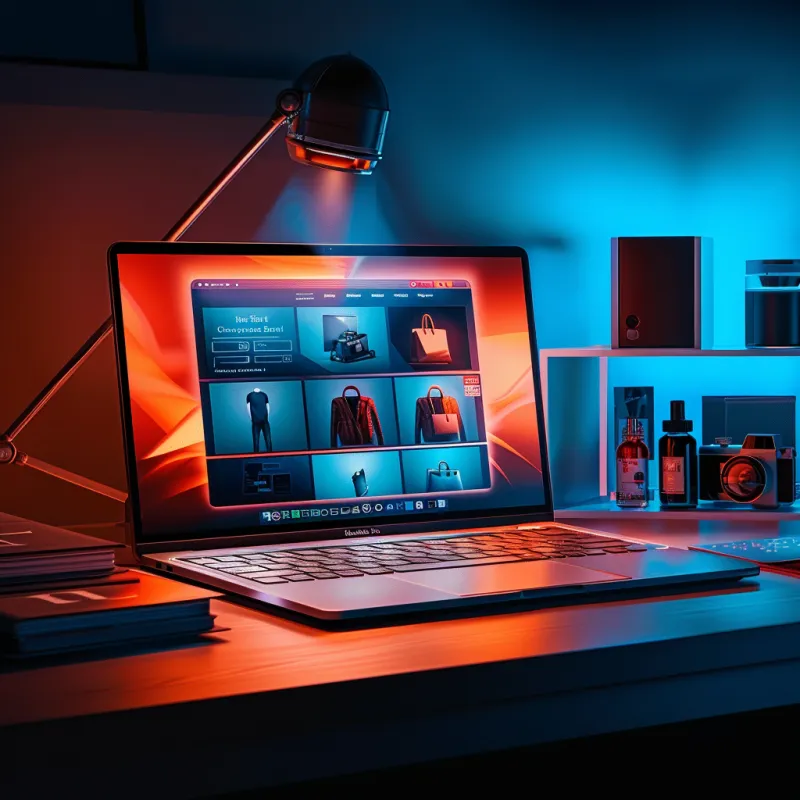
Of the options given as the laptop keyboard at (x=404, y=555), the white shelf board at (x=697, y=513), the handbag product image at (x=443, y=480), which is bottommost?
the white shelf board at (x=697, y=513)

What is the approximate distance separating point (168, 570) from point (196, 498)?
0.40ft

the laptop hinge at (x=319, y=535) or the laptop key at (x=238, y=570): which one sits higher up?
the laptop key at (x=238, y=570)

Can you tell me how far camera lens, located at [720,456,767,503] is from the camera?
5.43 ft

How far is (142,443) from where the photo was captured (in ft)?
4.07

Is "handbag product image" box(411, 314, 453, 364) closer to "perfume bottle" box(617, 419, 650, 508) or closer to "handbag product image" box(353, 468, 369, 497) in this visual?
"handbag product image" box(353, 468, 369, 497)

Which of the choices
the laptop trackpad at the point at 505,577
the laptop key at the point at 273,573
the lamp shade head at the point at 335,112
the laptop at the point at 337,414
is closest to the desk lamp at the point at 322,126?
the lamp shade head at the point at 335,112

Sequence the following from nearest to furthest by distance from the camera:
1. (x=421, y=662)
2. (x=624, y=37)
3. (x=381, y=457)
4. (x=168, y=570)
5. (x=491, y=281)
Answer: (x=421, y=662)
(x=168, y=570)
(x=381, y=457)
(x=491, y=281)
(x=624, y=37)

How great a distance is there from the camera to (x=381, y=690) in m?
0.76

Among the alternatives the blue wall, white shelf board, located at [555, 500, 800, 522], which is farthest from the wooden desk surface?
the blue wall

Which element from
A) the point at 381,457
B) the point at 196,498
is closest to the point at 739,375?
the point at 381,457

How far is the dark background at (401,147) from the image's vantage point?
1.61 meters

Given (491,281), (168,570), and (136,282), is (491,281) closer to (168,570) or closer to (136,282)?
(136,282)

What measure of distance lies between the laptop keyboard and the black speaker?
55 cm

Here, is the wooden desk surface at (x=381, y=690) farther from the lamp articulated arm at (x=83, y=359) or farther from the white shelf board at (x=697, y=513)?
the white shelf board at (x=697, y=513)
